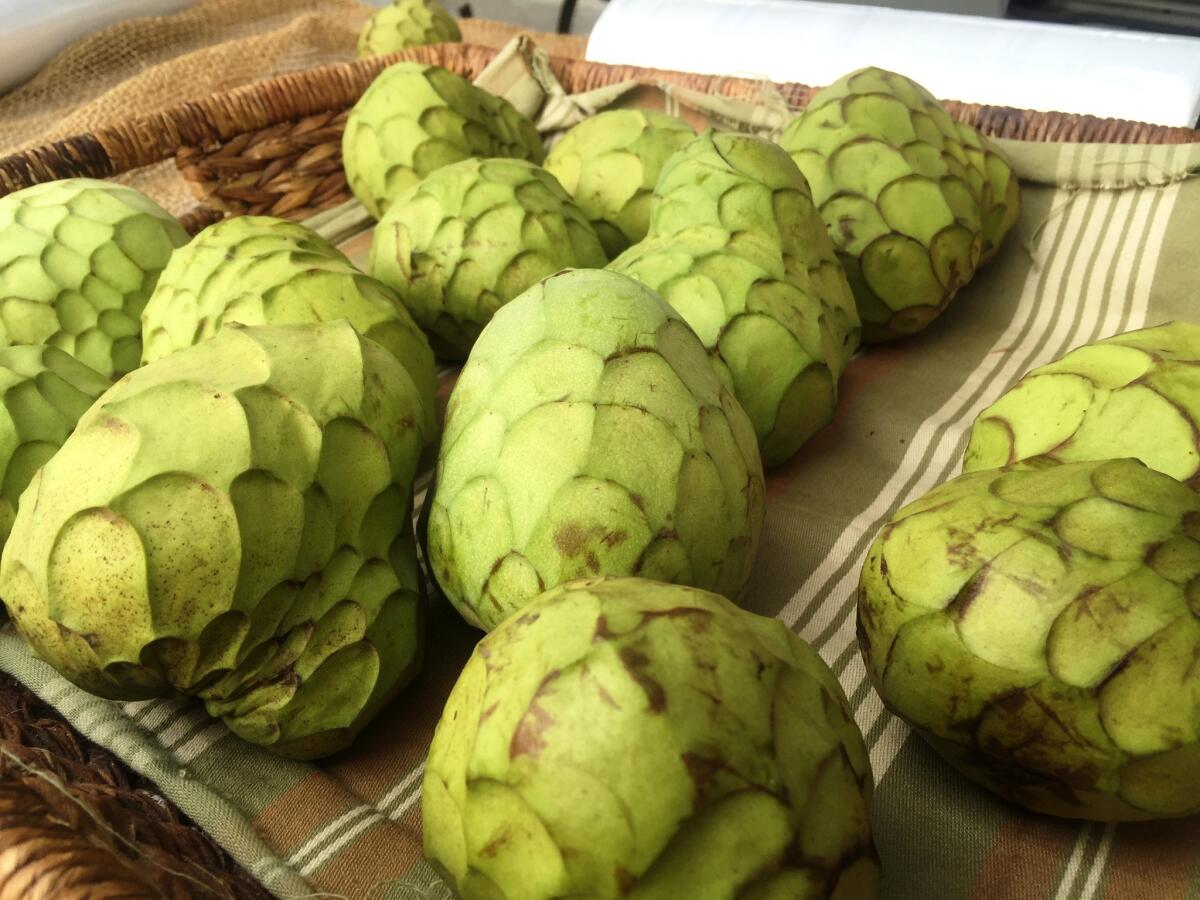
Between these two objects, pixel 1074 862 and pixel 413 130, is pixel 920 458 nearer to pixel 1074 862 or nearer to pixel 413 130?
pixel 1074 862

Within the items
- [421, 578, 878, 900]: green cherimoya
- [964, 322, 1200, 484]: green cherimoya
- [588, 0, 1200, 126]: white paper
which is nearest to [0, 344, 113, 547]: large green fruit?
[421, 578, 878, 900]: green cherimoya

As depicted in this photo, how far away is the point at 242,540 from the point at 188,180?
3.80 ft

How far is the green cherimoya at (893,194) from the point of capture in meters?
1.22

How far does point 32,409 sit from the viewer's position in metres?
0.89

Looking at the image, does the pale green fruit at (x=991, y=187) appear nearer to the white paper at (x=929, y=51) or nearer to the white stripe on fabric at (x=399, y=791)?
the white paper at (x=929, y=51)

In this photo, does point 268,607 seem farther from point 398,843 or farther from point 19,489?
point 19,489

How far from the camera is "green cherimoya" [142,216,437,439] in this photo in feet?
3.33

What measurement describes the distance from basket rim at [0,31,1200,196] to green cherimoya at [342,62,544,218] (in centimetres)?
18

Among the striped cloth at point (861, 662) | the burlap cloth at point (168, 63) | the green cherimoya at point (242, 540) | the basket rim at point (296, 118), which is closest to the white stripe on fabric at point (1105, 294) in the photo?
the striped cloth at point (861, 662)

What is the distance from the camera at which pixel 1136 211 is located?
4.57 ft

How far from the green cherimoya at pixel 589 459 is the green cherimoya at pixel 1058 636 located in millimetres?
146

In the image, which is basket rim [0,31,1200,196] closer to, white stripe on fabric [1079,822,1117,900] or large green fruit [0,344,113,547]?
large green fruit [0,344,113,547]

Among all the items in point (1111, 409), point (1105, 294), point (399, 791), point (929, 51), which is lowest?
point (399, 791)

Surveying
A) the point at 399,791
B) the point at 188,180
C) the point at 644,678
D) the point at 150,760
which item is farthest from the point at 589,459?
the point at 188,180
